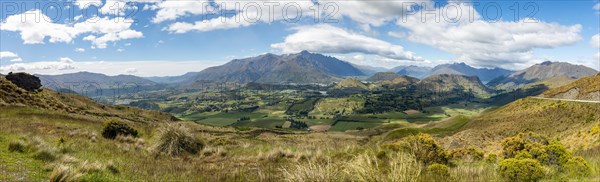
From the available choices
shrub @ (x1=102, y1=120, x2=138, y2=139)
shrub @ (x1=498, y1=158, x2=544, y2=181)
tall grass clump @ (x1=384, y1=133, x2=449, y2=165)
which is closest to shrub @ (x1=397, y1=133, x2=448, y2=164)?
tall grass clump @ (x1=384, y1=133, x2=449, y2=165)

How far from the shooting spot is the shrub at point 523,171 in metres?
9.09

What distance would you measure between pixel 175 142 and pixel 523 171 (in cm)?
1507

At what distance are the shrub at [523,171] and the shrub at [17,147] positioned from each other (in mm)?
15781

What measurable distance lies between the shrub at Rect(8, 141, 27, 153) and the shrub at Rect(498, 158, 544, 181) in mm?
15781

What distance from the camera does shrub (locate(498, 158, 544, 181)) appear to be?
9086mm

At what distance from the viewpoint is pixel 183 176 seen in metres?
9.85

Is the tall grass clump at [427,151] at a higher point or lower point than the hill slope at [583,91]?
lower

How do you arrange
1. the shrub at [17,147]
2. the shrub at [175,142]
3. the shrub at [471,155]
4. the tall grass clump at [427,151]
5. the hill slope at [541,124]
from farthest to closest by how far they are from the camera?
the hill slope at [541,124], the shrub at [471,155], the shrub at [175,142], the tall grass clump at [427,151], the shrub at [17,147]

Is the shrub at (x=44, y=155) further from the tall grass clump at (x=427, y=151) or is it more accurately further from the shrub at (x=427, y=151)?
the shrub at (x=427, y=151)

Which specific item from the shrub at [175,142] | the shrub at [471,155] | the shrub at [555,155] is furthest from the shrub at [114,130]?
the shrub at [555,155]

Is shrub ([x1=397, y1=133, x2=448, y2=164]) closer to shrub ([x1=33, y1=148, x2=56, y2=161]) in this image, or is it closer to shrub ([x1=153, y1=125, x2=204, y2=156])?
shrub ([x1=153, y1=125, x2=204, y2=156])

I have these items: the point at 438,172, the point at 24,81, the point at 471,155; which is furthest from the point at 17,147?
the point at 24,81

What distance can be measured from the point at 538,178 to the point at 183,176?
9775mm

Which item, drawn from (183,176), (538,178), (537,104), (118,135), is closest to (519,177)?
(538,178)
